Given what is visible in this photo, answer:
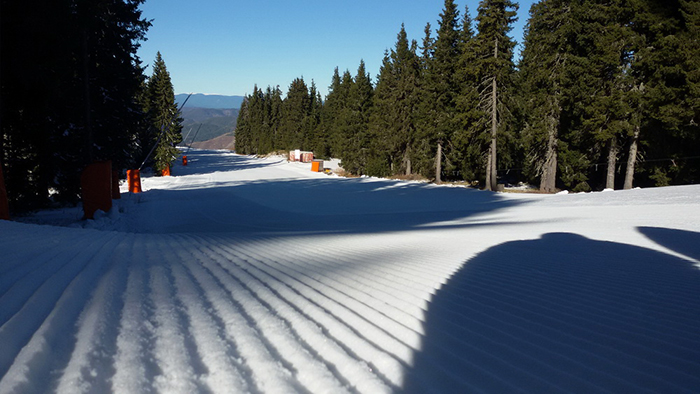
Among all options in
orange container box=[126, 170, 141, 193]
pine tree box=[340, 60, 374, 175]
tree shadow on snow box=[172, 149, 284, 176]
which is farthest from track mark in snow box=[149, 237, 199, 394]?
pine tree box=[340, 60, 374, 175]

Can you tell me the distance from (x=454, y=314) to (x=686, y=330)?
1769 millimetres

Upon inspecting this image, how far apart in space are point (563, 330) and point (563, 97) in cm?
2771

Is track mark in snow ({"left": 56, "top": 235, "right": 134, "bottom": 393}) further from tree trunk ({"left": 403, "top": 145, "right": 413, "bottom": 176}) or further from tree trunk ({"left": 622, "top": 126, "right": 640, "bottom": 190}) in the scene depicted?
tree trunk ({"left": 403, "top": 145, "right": 413, "bottom": 176})

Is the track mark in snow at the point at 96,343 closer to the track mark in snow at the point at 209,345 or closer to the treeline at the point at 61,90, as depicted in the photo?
the track mark in snow at the point at 209,345

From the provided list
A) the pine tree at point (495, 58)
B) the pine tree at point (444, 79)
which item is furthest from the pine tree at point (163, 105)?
the pine tree at point (495, 58)

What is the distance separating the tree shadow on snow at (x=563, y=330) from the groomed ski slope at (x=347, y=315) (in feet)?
0.05

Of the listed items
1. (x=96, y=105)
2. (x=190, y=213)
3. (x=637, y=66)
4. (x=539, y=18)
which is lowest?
(x=190, y=213)

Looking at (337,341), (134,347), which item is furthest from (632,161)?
(134,347)

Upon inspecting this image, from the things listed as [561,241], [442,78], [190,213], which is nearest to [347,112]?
[442,78]

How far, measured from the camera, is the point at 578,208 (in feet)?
48.1

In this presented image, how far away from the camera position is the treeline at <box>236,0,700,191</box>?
22.1m

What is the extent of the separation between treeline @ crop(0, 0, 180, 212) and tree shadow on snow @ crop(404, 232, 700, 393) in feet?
43.6

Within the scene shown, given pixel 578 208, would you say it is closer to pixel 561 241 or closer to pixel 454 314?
pixel 561 241

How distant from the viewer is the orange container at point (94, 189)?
13789mm
